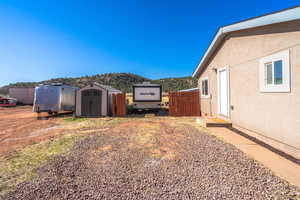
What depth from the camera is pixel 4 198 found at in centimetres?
216

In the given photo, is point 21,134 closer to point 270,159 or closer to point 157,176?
point 157,176

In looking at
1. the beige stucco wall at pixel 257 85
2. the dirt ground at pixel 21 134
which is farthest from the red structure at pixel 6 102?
the beige stucco wall at pixel 257 85

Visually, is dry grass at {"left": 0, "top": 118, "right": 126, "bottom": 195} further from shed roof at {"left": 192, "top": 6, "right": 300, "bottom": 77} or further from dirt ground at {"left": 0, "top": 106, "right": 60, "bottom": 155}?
shed roof at {"left": 192, "top": 6, "right": 300, "bottom": 77}

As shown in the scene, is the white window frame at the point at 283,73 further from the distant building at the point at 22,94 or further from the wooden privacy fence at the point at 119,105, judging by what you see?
the distant building at the point at 22,94

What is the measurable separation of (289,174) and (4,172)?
5.71 m

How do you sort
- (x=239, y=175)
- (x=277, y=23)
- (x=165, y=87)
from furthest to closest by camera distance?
(x=165, y=87), (x=277, y=23), (x=239, y=175)

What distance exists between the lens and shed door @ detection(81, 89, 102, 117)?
34.3 ft

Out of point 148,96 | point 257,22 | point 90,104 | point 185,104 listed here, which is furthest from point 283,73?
point 90,104

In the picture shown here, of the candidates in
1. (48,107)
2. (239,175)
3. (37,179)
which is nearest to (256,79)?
(239,175)

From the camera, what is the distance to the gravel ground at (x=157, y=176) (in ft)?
7.14

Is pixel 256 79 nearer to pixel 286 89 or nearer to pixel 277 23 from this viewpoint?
pixel 286 89

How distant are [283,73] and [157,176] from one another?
410 cm

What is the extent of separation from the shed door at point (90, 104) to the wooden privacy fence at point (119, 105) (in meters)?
1.05

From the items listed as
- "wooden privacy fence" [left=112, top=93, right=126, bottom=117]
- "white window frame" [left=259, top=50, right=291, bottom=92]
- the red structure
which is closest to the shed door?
"wooden privacy fence" [left=112, top=93, right=126, bottom=117]
